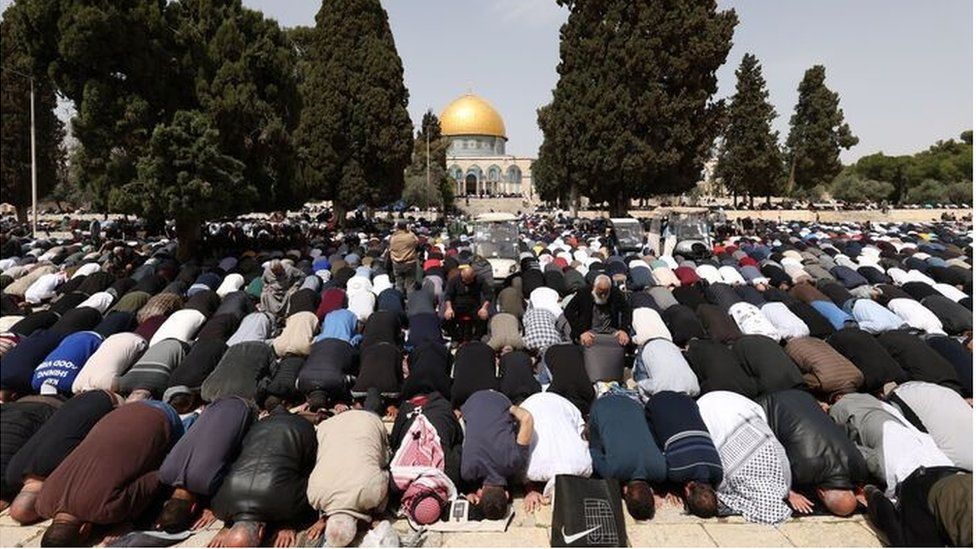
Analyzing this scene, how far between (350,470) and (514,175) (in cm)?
7016

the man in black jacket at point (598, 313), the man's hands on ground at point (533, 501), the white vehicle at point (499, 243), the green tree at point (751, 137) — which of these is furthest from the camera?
the green tree at point (751, 137)

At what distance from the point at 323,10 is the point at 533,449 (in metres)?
22.7

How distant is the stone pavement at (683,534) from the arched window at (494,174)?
68.0m

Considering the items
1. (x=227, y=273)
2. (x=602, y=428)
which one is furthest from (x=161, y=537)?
(x=227, y=273)

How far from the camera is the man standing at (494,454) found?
4.07 m

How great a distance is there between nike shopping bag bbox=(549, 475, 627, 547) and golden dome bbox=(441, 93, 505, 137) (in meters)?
66.9

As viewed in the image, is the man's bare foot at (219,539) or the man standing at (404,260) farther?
the man standing at (404,260)

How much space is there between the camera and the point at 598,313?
6.73 m

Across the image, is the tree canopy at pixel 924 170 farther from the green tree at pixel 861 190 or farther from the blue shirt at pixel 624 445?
the blue shirt at pixel 624 445

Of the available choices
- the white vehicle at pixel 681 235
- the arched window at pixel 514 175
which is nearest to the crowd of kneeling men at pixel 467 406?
the white vehicle at pixel 681 235

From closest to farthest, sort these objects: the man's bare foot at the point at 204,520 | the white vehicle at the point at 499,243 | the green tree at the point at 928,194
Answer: the man's bare foot at the point at 204,520
the white vehicle at the point at 499,243
the green tree at the point at 928,194

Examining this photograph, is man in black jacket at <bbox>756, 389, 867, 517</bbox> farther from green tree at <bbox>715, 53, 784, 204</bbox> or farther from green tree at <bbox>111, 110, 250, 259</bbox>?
green tree at <bbox>715, 53, 784, 204</bbox>

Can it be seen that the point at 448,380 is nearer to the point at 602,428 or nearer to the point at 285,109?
the point at 602,428

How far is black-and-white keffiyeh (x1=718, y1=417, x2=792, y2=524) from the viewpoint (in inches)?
157
